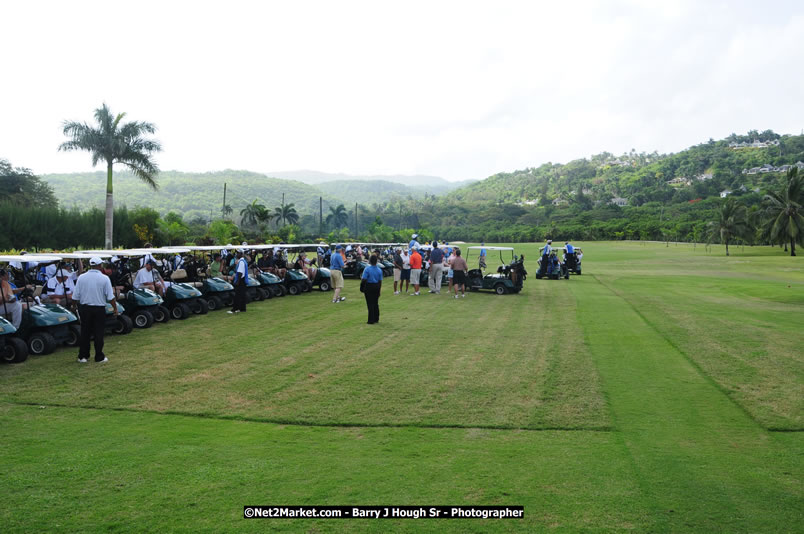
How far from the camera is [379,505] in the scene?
15.0 ft

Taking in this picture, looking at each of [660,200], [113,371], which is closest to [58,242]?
[113,371]

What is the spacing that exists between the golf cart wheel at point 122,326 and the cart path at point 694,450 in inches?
387

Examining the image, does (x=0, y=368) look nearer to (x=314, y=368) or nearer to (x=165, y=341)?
(x=165, y=341)

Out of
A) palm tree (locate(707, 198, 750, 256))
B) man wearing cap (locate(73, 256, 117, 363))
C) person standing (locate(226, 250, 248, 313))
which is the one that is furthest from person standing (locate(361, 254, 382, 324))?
palm tree (locate(707, 198, 750, 256))

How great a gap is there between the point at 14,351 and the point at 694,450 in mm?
10351

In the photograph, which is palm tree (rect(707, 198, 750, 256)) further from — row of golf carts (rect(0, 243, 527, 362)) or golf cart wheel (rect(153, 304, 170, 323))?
golf cart wheel (rect(153, 304, 170, 323))

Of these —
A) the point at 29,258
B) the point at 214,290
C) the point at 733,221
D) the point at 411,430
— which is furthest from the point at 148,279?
the point at 733,221

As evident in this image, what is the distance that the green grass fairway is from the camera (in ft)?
14.9

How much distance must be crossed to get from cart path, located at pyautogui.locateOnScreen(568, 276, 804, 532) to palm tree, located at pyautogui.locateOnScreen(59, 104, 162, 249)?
32.0m

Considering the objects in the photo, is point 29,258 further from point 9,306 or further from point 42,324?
point 42,324

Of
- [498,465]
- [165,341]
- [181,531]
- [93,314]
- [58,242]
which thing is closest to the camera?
[181,531]

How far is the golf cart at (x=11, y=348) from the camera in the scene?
9.62 metres

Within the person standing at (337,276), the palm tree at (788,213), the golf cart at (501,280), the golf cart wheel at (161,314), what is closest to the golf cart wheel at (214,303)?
the golf cart wheel at (161,314)

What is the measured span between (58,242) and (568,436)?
41.7m
